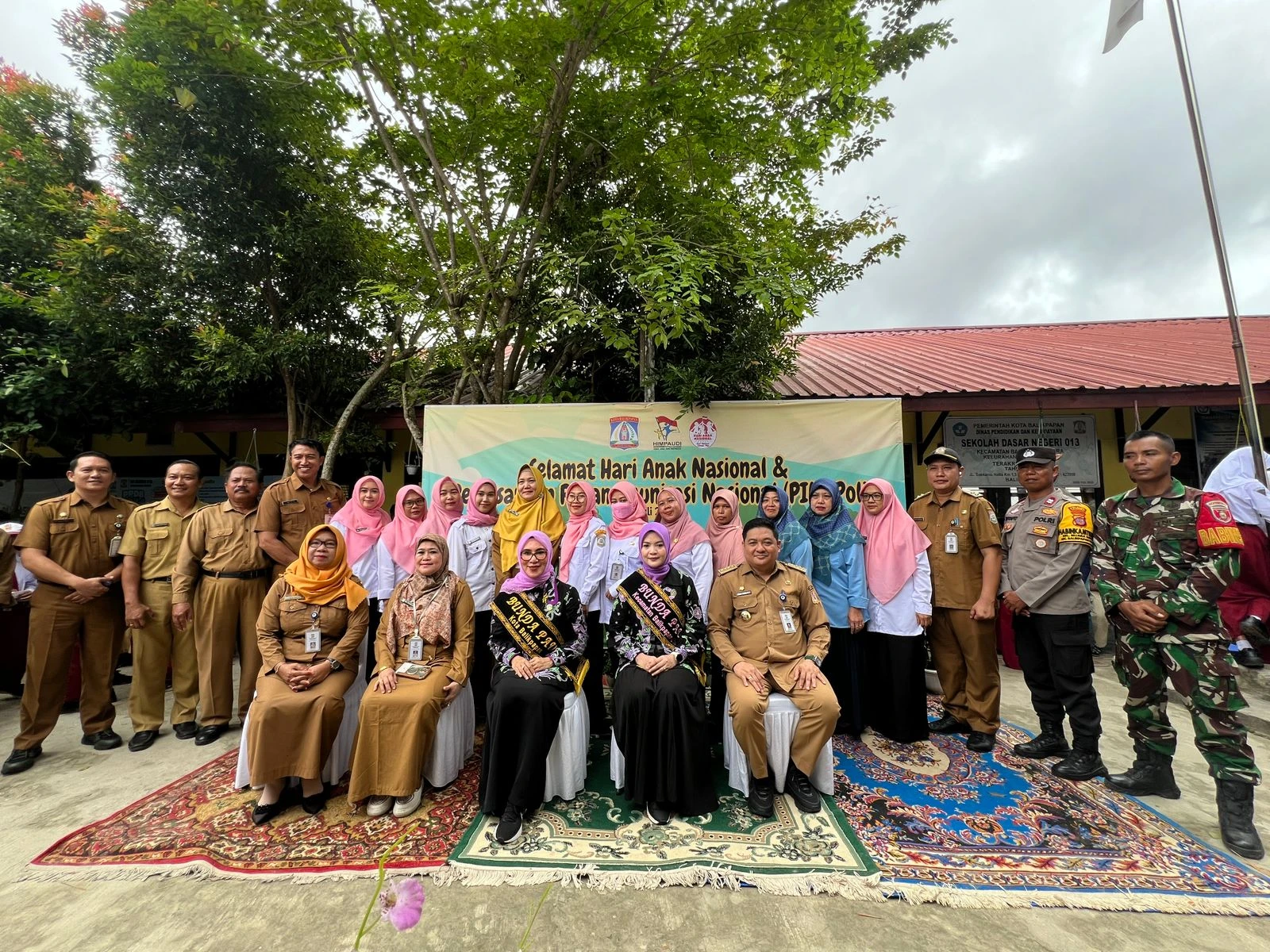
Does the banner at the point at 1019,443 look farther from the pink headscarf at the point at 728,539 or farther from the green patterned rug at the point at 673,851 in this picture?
the green patterned rug at the point at 673,851

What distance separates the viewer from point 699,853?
216 centimetres

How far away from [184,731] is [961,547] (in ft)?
16.5

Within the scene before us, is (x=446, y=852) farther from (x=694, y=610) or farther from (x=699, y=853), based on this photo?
(x=694, y=610)

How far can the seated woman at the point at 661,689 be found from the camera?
242 cm

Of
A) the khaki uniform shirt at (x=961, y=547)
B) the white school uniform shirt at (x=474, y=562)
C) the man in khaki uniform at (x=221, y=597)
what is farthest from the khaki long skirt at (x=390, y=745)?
the khaki uniform shirt at (x=961, y=547)

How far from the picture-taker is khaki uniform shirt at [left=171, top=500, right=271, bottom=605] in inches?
128

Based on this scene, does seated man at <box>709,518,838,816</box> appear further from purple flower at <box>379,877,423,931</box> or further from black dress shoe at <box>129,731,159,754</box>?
black dress shoe at <box>129,731,159,754</box>

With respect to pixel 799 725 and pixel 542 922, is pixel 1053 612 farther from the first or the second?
pixel 542 922

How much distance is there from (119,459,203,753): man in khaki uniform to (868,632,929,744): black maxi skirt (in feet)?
14.4

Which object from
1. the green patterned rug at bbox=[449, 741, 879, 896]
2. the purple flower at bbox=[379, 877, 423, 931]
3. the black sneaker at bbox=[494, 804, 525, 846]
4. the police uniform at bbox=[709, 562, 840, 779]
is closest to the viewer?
the purple flower at bbox=[379, 877, 423, 931]

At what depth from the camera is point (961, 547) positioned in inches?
124

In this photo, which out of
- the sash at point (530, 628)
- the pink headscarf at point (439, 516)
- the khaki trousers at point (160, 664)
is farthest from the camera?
the pink headscarf at point (439, 516)

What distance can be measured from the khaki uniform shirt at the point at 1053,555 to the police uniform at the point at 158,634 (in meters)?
5.00

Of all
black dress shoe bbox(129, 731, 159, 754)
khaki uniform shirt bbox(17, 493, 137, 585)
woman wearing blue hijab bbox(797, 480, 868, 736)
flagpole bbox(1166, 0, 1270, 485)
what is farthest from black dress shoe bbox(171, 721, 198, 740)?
flagpole bbox(1166, 0, 1270, 485)
